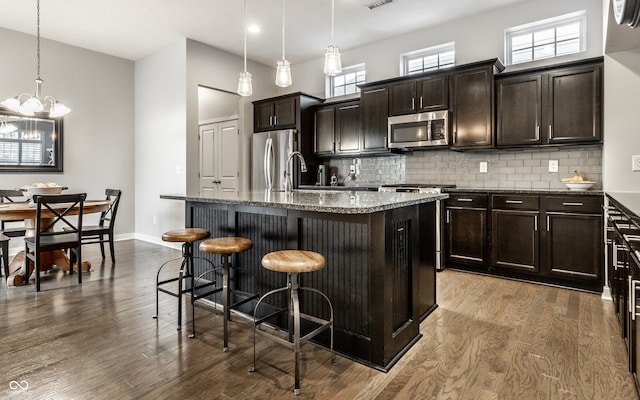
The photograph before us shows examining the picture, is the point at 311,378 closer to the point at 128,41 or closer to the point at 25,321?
the point at 25,321

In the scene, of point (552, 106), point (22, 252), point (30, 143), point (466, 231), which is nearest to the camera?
point (552, 106)

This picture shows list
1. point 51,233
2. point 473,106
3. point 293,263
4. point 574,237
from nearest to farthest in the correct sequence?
1. point 293,263
2. point 574,237
3. point 51,233
4. point 473,106

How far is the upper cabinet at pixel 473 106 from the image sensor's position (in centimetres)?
405

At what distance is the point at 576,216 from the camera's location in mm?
3389

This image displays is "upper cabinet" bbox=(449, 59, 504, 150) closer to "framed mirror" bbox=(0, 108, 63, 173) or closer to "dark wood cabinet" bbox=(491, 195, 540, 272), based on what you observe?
"dark wood cabinet" bbox=(491, 195, 540, 272)

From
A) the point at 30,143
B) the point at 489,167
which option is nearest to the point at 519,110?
the point at 489,167

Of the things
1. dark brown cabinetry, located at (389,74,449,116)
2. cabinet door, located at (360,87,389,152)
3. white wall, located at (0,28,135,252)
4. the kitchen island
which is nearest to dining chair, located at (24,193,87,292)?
the kitchen island

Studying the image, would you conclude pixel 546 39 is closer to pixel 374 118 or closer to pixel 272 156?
pixel 374 118

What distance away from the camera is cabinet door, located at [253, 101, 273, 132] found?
239 inches

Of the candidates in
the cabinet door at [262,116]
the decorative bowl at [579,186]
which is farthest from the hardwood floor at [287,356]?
the cabinet door at [262,116]

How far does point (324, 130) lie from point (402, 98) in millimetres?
1477

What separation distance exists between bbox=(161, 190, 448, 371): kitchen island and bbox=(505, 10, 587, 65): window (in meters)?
2.99

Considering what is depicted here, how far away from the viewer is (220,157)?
639cm

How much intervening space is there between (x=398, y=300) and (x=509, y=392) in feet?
2.35
